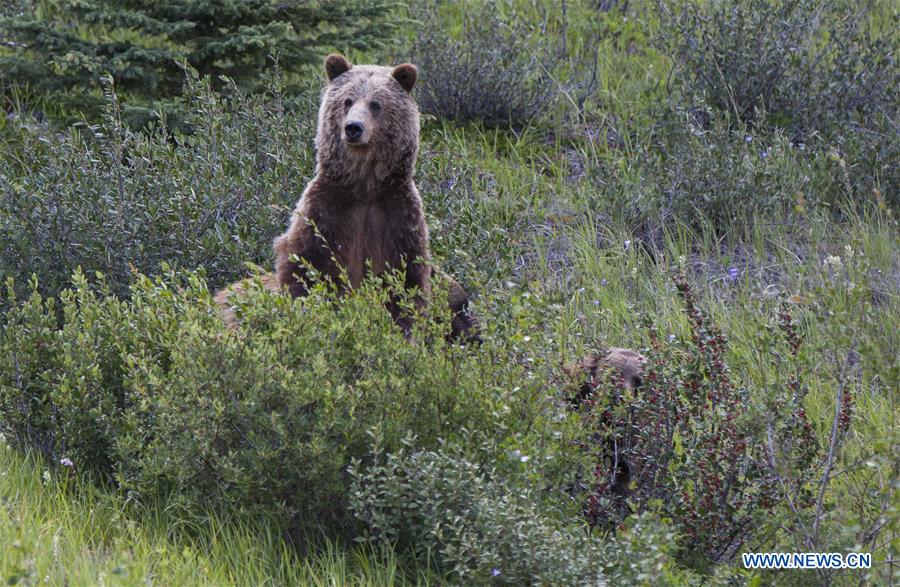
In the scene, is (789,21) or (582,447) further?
(789,21)

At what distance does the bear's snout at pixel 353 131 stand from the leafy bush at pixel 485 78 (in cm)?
325

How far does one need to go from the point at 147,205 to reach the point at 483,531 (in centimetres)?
335

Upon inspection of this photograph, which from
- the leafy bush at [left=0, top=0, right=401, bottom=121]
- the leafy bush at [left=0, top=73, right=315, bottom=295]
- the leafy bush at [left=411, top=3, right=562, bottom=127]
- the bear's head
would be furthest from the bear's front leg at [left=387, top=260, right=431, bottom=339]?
the leafy bush at [left=411, top=3, right=562, bottom=127]

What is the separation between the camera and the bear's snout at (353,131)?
18.9ft

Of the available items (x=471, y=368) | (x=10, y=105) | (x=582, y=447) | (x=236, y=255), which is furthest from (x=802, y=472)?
(x=10, y=105)

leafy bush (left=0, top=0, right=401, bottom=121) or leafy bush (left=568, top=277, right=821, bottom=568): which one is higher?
leafy bush (left=0, top=0, right=401, bottom=121)

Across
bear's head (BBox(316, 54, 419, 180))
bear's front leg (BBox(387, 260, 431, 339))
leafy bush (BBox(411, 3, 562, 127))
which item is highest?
bear's head (BBox(316, 54, 419, 180))

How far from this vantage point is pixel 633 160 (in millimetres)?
8156

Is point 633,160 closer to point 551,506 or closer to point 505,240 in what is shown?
point 505,240

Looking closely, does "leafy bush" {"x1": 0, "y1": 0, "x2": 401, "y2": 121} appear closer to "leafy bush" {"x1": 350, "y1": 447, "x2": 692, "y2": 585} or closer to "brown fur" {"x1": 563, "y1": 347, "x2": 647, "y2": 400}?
"brown fur" {"x1": 563, "y1": 347, "x2": 647, "y2": 400}

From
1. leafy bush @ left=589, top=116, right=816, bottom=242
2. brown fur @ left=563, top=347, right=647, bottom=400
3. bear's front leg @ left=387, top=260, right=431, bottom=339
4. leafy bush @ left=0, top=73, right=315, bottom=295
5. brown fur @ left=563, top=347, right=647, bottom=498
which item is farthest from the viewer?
leafy bush @ left=589, top=116, right=816, bottom=242

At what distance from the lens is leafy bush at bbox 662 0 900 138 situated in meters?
8.68

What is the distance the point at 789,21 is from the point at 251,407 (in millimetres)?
6352

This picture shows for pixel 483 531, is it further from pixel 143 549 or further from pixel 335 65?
A: pixel 335 65
